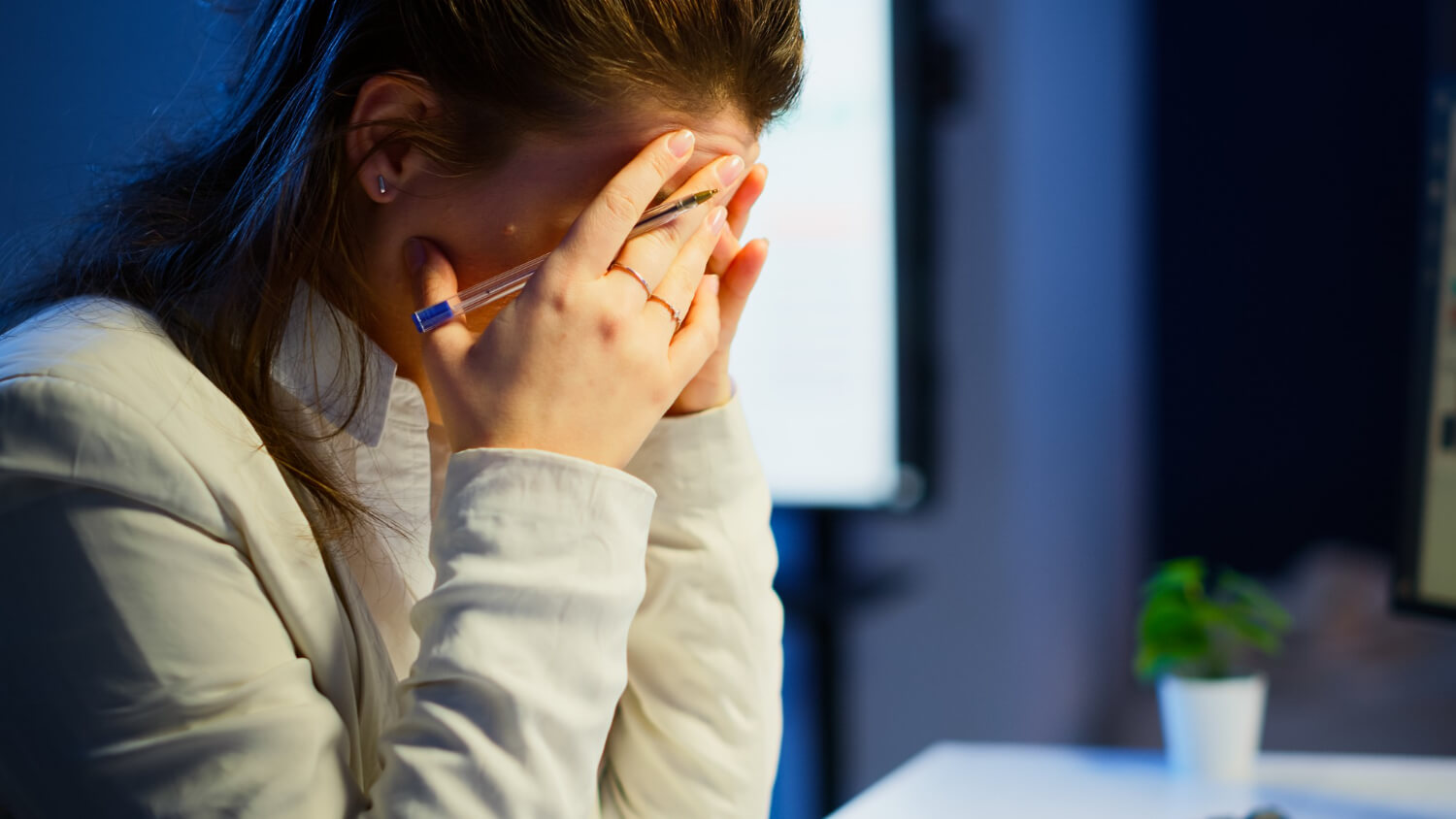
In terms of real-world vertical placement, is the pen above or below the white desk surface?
above

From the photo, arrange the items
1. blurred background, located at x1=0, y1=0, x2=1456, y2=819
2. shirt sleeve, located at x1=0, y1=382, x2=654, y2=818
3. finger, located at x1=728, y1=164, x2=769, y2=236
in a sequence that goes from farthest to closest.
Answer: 1. blurred background, located at x1=0, y1=0, x2=1456, y2=819
2. finger, located at x1=728, y1=164, x2=769, y2=236
3. shirt sleeve, located at x1=0, y1=382, x2=654, y2=818

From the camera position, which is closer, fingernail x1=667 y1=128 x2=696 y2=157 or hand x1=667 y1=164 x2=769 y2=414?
fingernail x1=667 y1=128 x2=696 y2=157

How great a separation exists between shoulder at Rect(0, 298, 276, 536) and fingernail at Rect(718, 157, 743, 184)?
0.31m

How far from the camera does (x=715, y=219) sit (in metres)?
0.75

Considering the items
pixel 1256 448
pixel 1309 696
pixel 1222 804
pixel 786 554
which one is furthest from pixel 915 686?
pixel 1256 448

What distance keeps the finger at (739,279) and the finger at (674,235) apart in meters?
0.09

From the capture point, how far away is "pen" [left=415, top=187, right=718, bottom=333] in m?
0.67

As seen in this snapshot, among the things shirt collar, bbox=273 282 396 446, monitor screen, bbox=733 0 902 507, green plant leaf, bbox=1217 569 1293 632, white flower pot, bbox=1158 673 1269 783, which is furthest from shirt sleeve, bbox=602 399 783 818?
monitor screen, bbox=733 0 902 507

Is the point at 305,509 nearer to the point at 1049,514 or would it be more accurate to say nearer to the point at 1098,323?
the point at 1049,514

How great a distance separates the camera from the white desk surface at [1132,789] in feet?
3.20

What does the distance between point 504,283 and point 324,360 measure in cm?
13

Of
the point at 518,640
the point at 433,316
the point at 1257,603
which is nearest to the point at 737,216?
the point at 433,316

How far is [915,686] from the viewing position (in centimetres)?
208

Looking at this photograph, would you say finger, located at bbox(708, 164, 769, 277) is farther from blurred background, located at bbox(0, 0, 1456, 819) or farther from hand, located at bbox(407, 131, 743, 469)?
blurred background, located at bbox(0, 0, 1456, 819)
